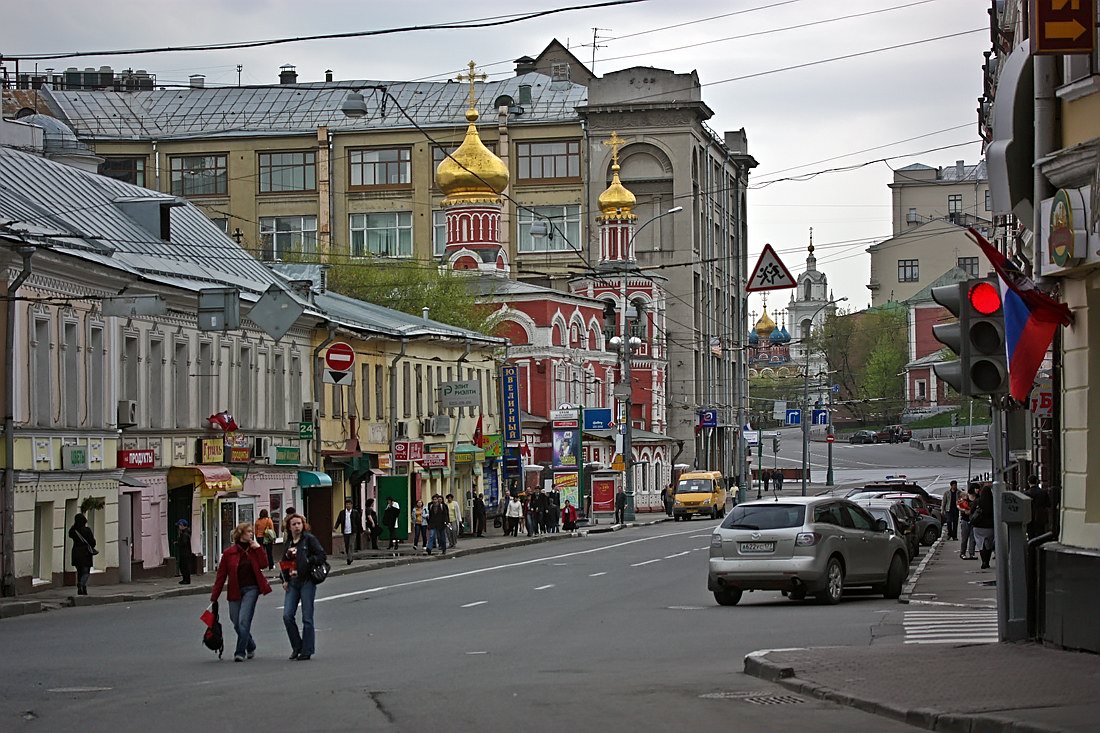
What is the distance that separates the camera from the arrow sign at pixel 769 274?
34281mm

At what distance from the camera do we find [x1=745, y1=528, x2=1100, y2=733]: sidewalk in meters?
12.2

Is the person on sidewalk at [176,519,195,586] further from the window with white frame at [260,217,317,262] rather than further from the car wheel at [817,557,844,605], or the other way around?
the window with white frame at [260,217,317,262]

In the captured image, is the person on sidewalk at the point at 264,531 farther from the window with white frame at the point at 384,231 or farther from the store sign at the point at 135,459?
the window with white frame at the point at 384,231

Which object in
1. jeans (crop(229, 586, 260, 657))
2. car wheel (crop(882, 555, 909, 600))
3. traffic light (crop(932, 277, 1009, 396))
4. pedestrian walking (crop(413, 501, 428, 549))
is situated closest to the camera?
traffic light (crop(932, 277, 1009, 396))

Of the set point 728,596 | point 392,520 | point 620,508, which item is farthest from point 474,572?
point 620,508

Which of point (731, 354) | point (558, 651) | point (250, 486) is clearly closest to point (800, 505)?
point (558, 651)

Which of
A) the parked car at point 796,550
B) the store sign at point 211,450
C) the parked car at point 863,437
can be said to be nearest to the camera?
the parked car at point 796,550

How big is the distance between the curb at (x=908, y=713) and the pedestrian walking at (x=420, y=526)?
35.4 m

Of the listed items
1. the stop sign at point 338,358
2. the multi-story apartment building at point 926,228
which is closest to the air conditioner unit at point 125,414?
the stop sign at point 338,358

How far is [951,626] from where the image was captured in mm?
21688

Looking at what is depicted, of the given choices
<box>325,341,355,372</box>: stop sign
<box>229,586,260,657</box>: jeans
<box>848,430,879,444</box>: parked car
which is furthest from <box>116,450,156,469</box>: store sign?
<box>848,430,879,444</box>: parked car

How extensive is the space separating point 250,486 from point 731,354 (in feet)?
277

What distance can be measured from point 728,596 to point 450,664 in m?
9.32

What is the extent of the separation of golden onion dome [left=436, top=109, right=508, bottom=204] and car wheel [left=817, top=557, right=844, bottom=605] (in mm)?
67935
